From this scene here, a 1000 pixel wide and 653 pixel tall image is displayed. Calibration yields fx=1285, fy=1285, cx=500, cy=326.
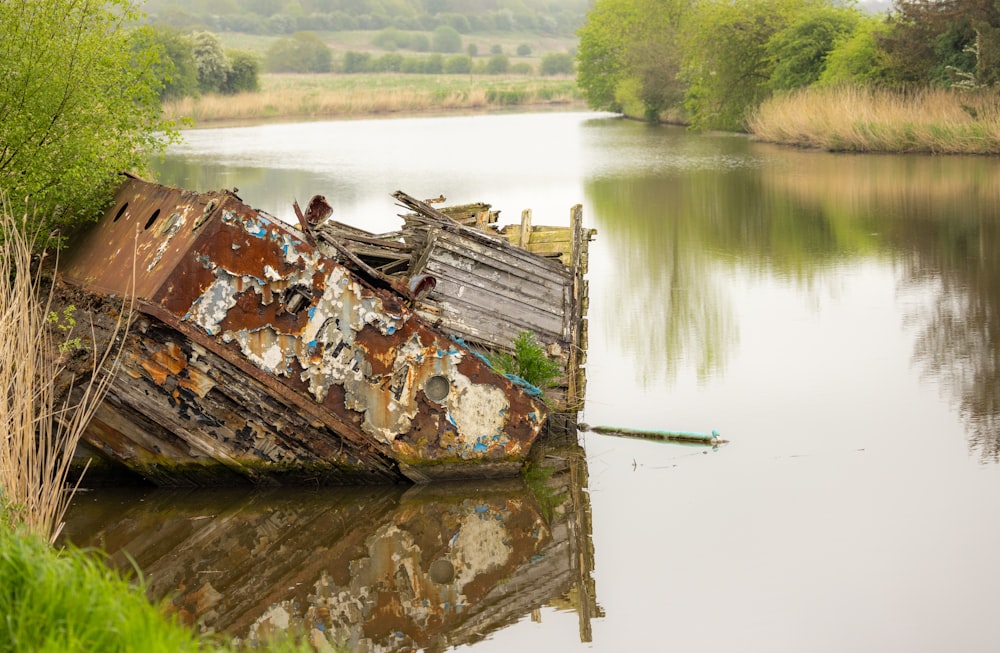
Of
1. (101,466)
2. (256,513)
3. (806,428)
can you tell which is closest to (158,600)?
(256,513)

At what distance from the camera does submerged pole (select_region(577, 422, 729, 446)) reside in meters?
8.88

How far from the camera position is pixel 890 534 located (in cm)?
713

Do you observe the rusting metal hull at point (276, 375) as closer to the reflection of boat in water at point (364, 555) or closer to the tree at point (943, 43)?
the reflection of boat in water at point (364, 555)

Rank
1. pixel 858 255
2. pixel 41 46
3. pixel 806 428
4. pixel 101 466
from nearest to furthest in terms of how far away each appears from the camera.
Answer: pixel 101 466 → pixel 806 428 → pixel 41 46 → pixel 858 255

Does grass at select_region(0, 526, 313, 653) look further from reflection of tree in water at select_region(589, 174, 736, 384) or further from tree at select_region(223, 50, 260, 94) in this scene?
tree at select_region(223, 50, 260, 94)

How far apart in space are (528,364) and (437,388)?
1.22 meters

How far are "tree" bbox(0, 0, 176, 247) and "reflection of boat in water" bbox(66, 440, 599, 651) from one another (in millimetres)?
2472

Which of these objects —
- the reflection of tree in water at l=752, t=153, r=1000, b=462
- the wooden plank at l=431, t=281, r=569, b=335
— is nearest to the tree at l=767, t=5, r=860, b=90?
the reflection of tree in water at l=752, t=153, r=1000, b=462

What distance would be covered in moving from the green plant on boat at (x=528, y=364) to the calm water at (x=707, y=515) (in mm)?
635

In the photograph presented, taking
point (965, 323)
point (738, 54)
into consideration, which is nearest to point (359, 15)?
point (738, 54)

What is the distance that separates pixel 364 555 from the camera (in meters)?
7.25

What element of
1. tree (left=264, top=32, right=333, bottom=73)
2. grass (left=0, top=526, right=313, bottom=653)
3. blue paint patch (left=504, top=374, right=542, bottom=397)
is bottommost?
blue paint patch (left=504, top=374, right=542, bottom=397)

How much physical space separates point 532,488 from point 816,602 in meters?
2.26

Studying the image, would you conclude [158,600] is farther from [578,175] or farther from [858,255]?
[578,175]
